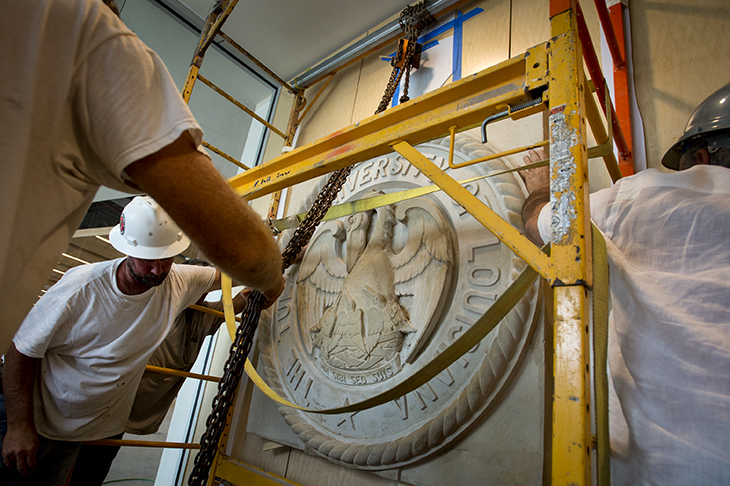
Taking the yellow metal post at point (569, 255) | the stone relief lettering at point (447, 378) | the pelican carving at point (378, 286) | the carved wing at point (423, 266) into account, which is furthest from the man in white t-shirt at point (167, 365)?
the yellow metal post at point (569, 255)

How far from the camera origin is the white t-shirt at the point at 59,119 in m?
0.48

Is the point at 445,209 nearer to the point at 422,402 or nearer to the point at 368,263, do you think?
the point at 368,263

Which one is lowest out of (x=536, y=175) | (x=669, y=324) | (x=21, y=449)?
(x=21, y=449)

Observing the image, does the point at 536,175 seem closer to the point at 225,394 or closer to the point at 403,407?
the point at 403,407

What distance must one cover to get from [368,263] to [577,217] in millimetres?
1328

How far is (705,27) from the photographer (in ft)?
5.32

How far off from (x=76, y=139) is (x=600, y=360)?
1.03 metres

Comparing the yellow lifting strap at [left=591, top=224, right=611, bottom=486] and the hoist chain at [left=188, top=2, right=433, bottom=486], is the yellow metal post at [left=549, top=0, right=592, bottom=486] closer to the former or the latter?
the yellow lifting strap at [left=591, top=224, right=611, bottom=486]

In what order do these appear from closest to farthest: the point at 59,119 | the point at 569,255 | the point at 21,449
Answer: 1. the point at 59,119
2. the point at 569,255
3. the point at 21,449

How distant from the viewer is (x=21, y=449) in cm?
153

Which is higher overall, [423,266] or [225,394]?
[423,266]

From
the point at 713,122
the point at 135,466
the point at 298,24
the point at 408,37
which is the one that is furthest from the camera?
the point at 135,466

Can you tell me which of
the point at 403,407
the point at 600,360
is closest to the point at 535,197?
the point at 600,360

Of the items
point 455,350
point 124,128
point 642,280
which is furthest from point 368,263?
point 124,128
